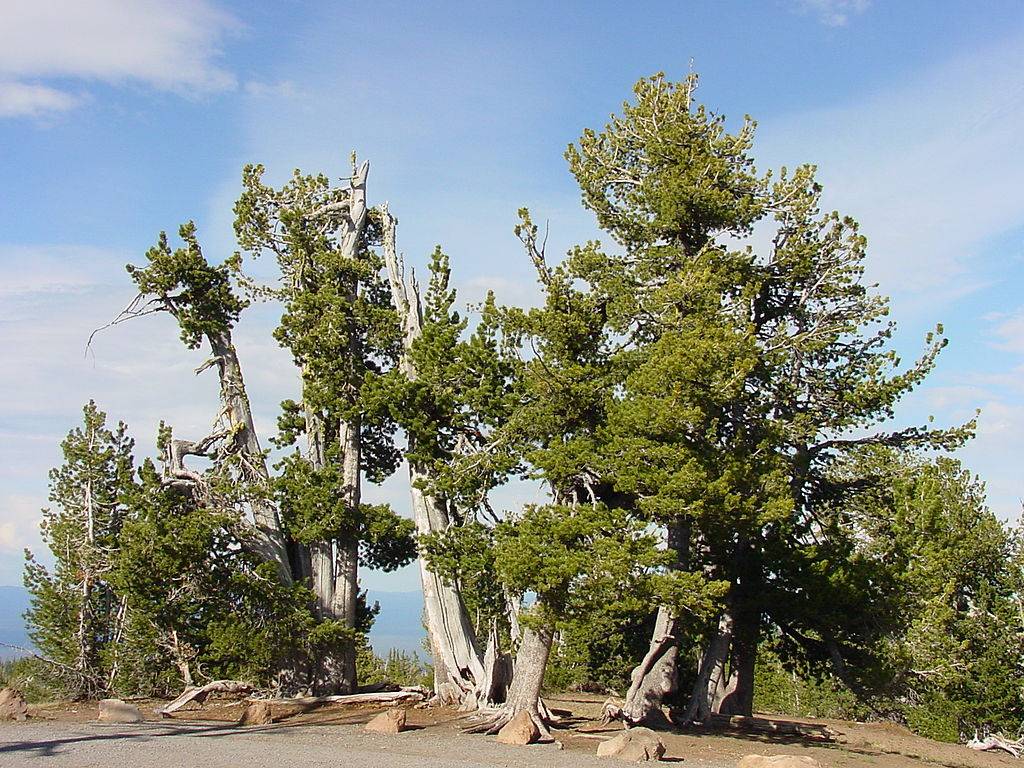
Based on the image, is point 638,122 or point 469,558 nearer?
point 469,558

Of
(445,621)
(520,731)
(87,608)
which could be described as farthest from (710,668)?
(87,608)

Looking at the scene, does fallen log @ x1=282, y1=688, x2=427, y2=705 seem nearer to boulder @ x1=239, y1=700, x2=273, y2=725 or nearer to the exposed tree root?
boulder @ x1=239, y1=700, x2=273, y2=725

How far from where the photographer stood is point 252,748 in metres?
11.1

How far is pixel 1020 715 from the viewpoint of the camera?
80.9ft

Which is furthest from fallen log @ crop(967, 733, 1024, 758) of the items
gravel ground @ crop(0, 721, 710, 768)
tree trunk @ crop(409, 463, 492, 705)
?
gravel ground @ crop(0, 721, 710, 768)

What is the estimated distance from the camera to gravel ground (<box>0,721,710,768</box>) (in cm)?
980

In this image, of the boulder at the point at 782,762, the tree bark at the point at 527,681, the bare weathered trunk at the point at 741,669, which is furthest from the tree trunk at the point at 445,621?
the boulder at the point at 782,762

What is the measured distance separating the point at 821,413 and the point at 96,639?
14909mm

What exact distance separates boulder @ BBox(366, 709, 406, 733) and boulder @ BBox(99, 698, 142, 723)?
3.74 meters

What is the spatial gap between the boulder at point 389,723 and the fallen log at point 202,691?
12.8 ft

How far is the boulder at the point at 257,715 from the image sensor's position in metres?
14.5

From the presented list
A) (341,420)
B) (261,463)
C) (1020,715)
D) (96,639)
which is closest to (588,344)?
(341,420)

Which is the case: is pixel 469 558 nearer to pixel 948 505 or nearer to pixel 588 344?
pixel 588 344

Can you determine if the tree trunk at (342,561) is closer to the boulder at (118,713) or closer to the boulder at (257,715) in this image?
the boulder at (257,715)
